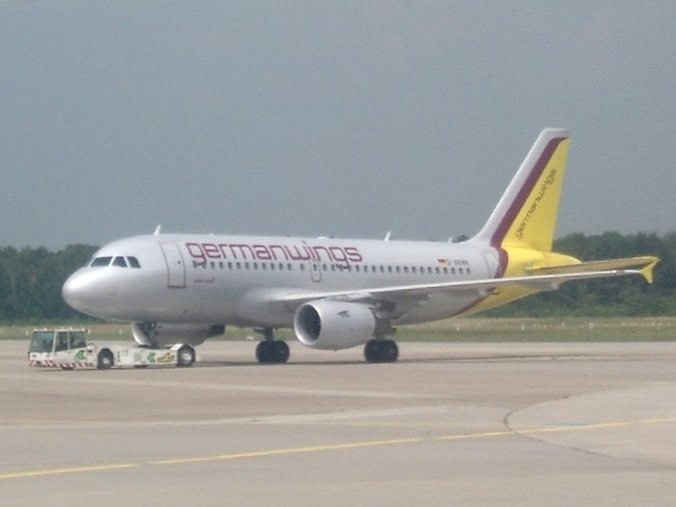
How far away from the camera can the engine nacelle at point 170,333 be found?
145 ft

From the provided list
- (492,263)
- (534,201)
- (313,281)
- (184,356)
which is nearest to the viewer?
(184,356)

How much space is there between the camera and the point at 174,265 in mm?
42406

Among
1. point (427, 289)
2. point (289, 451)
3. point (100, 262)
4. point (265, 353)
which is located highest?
point (100, 262)

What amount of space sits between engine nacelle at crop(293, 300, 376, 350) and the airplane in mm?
40

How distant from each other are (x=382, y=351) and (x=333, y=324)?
10.3 feet

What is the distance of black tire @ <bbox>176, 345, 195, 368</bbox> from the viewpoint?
140ft

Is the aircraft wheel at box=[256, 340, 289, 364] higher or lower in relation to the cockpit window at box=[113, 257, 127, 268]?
lower

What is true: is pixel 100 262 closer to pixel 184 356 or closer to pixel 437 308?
pixel 184 356

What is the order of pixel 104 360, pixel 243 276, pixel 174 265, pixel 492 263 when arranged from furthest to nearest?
1. pixel 492 263
2. pixel 243 276
3. pixel 174 265
4. pixel 104 360

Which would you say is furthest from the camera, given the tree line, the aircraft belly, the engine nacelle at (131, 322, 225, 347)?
the tree line

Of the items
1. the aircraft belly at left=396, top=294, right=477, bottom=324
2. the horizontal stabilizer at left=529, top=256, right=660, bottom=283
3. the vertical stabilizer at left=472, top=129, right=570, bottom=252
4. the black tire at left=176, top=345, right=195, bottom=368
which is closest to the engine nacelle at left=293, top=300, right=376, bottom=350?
the black tire at left=176, top=345, right=195, bottom=368

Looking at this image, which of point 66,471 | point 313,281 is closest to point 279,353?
point 313,281

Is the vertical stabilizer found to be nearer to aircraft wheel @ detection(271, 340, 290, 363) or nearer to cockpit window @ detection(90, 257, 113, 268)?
aircraft wheel @ detection(271, 340, 290, 363)

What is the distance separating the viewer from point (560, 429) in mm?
20734
